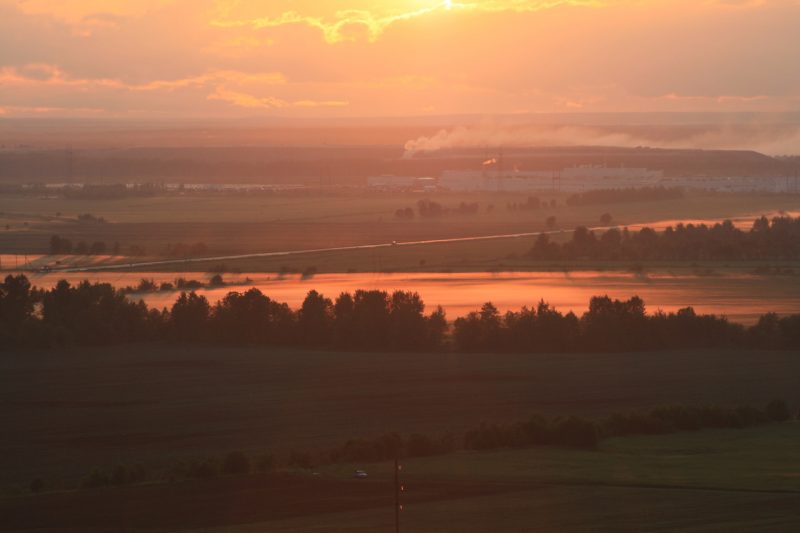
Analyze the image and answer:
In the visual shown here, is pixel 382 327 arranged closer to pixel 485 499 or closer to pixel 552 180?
pixel 485 499

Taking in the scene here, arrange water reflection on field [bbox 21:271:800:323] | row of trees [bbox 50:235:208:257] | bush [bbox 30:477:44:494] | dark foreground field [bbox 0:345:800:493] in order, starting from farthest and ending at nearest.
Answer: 1. row of trees [bbox 50:235:208:257]
2. water reflection on field [bbox 21:271:800:323]
3. dark foreground field [bbox 0:345:800:493]
4. bush [bbox 30:477:44:494]

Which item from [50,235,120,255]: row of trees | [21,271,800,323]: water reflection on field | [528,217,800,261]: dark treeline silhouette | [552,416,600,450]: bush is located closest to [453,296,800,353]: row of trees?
[21,271,800,323]: water reflection on field

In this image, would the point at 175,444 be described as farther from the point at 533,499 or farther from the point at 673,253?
the point at 673,253

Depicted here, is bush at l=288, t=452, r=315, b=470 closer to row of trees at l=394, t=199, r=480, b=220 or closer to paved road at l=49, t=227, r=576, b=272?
paved road at l=49, t=227, r=576, b=272

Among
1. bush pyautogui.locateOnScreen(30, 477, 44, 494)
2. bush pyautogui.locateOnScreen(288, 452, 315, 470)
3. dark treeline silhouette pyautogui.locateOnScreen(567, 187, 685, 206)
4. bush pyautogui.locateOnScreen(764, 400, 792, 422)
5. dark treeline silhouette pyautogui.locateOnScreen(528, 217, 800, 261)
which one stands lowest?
bush pyautogui.locateOnScreen(30, 477, 44, 494)

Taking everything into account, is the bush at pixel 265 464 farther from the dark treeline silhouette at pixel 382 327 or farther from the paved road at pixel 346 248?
the paved road at pixel 346 248

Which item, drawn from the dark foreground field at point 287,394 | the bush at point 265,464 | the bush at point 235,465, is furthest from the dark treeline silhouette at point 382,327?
the bush at point 235,465
